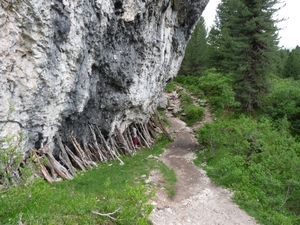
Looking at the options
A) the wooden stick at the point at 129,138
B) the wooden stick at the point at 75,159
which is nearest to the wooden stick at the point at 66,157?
the wooden stick at the point at 75,159

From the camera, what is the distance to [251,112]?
24.9 meters

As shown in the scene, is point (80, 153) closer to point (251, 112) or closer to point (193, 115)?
point (193, 115)

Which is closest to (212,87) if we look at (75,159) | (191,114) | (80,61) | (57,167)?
(191,114)

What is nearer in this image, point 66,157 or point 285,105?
point 66,157

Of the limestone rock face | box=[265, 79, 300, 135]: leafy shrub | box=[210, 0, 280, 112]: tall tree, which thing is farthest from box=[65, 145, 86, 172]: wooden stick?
box=[265, 79, 300, 135]: leafy shrub

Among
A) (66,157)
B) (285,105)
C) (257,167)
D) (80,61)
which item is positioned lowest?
(257,167)

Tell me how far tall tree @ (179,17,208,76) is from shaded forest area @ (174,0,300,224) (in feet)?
0.41

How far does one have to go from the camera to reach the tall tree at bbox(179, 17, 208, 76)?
3541 cm

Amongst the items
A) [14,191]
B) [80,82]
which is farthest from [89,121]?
[14,191]

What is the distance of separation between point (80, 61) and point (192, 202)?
783 cm

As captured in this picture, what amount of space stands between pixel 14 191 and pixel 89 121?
9160 mm

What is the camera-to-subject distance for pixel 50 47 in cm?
1006

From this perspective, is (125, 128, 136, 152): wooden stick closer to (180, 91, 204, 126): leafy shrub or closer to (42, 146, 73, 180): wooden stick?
(42, 146, 73, 180): wooden stick

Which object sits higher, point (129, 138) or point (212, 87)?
point (212, 87)
